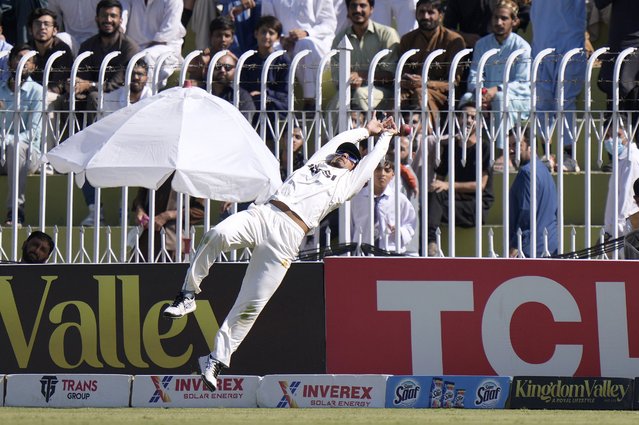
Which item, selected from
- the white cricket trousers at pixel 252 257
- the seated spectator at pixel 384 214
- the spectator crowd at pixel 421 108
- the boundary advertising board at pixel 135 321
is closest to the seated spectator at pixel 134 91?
the spectator crowd at pixel 421 108

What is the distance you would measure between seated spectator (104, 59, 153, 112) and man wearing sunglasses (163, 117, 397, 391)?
194 centimetres

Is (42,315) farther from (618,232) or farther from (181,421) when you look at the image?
(618,232)

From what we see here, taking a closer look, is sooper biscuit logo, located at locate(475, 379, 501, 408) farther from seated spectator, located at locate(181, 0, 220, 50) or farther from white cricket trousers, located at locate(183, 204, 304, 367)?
seated spectator, located at locate(181, 0, 220, 50)

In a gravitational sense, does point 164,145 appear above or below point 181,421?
above

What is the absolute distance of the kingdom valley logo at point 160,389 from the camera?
30.7 ft

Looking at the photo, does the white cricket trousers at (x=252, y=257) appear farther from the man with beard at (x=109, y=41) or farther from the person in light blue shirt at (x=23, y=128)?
the man with beard at (x=109, y=41)

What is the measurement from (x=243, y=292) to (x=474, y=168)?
8.19ft

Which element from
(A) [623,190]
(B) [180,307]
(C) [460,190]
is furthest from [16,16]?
(A) [623,190]

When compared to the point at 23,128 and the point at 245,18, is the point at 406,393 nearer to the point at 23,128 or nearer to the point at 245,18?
the point at 23,128

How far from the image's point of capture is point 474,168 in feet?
35.4

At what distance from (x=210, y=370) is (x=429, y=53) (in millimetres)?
4044

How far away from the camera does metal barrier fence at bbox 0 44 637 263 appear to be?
10266mm

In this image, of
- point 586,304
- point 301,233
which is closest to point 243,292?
point 301,233

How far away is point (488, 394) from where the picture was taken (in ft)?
30.4
